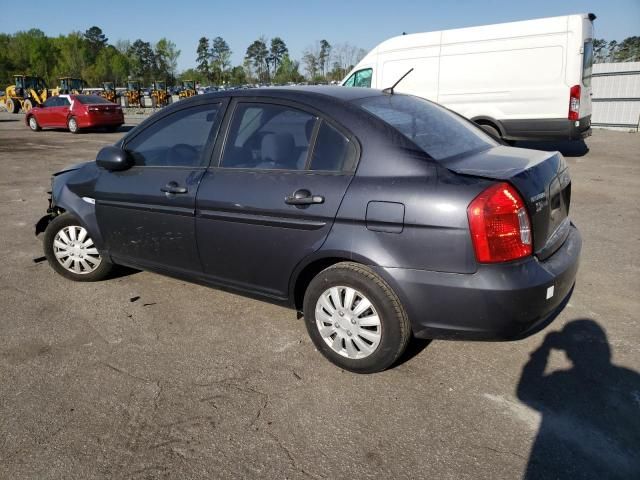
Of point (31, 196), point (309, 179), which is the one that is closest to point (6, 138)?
point (31, 196)

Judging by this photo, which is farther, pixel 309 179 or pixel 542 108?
pixel 542 108

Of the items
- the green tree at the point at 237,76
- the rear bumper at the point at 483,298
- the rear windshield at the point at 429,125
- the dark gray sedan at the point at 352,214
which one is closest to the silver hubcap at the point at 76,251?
the dark gray sedan at the point at 352,214

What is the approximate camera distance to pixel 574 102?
9.95m

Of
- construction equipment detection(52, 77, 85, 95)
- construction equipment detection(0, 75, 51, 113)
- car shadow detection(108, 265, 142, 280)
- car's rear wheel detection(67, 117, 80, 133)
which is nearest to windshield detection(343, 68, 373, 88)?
car shadow detection(108, 265, 142, 280)

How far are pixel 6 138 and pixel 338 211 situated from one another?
61.6 feet

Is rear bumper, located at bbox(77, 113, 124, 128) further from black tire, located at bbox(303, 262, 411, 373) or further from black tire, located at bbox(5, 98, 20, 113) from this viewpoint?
black tire, located at bbox(303, 262, 411, 373)

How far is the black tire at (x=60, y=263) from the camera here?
13.9ft

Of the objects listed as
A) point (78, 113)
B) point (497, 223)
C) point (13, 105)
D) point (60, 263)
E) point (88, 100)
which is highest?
point (13, 105)

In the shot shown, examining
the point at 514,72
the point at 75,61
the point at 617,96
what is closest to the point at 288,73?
the point at 75,61

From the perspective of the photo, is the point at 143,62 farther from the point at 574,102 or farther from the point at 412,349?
the point at 412,349

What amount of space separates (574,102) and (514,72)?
1.35 m

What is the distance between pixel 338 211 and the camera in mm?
2736

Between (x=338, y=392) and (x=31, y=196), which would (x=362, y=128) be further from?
(x=31, y=196)

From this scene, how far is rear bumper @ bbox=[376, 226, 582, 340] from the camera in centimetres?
243
